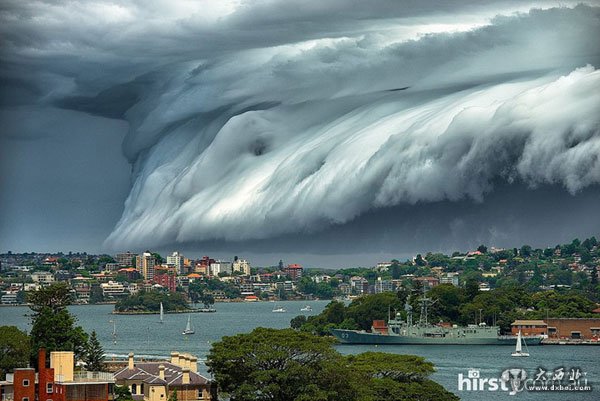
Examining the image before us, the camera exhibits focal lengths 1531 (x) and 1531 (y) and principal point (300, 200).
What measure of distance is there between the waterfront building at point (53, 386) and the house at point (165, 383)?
2.28 meters

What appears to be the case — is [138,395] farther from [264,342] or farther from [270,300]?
[270,300]

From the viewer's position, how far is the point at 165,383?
1035 inches

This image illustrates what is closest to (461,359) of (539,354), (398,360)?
(539,354)

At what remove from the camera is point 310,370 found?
24797mm

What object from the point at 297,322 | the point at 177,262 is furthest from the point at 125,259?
the point at 297,322

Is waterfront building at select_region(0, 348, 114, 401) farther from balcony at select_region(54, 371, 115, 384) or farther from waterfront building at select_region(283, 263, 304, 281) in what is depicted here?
waterfront building at select_region(283, 263, 304, 281)

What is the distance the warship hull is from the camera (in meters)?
68.6

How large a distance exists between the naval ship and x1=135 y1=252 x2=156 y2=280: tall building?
234 ft

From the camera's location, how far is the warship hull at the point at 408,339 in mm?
68625

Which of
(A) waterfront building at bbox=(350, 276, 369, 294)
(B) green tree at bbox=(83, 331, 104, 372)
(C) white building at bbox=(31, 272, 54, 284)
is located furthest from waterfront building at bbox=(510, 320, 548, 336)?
(C) white building at bbox=(31, 272, 54, 284)

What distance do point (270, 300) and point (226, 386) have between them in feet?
374

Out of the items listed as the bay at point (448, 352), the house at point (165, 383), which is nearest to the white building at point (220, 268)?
the bay at point (448, 352)

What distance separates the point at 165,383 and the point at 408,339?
1725 inches

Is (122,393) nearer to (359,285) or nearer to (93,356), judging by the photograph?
(93,356)
